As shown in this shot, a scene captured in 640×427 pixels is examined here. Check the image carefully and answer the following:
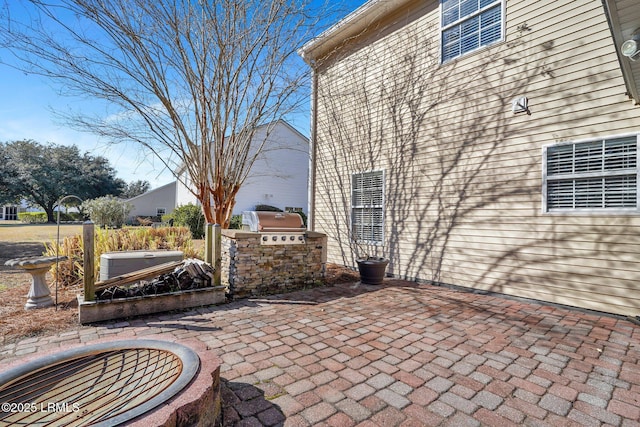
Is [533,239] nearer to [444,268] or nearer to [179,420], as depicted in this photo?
[444,268]

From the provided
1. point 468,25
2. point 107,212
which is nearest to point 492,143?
point 468,25

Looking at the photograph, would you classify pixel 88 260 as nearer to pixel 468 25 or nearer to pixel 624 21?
pixel 624 21

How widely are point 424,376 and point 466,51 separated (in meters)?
5.44

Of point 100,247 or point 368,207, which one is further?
point 368,207

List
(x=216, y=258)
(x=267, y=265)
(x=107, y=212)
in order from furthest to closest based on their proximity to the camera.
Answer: (x=107, y=212), (x=267, y=265), (x=216, y=258)

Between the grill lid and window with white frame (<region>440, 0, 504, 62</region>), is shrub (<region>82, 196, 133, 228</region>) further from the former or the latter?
window with white frame (<region>440, 0, 504, 62</region>)

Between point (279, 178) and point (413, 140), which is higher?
point (279, 178)

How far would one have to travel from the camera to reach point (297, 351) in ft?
9.09

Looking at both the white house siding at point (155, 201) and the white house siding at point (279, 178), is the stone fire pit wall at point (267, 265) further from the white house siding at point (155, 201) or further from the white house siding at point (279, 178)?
the white house siding at point (155, 201)

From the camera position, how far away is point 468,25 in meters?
5.37

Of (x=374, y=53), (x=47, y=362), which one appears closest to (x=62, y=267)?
(x=47, y=362)

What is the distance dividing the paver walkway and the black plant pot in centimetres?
124

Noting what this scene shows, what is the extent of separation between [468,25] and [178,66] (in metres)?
5.26

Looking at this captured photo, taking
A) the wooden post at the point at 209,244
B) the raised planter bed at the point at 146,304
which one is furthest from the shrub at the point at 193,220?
the raised planter bed at the point at 146,304
